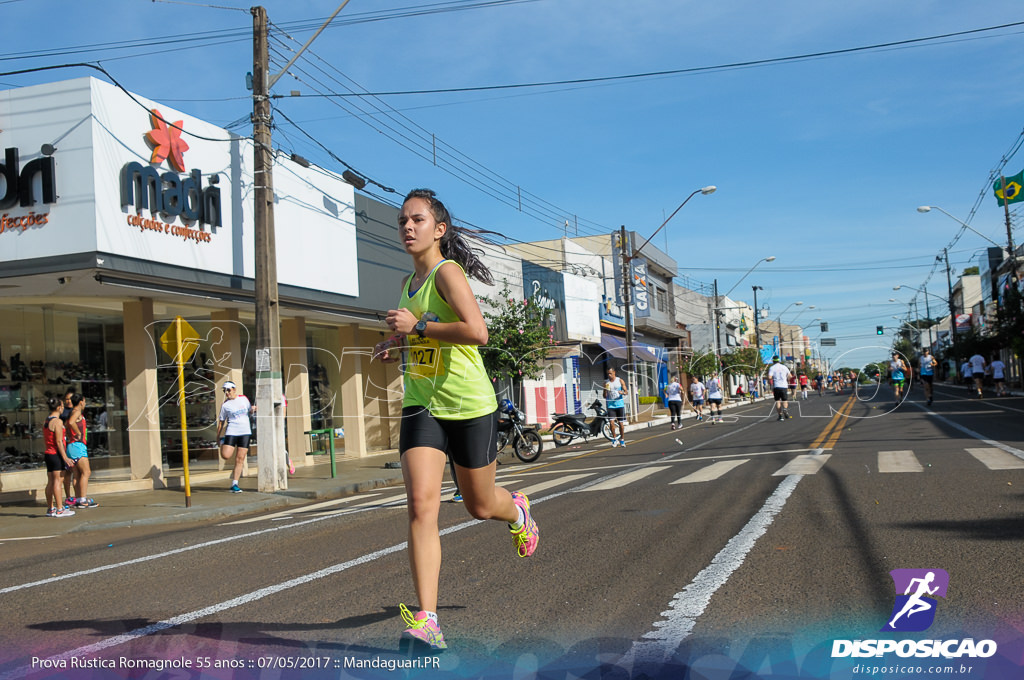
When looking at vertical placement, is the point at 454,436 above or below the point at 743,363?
below

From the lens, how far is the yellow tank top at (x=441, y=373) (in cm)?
407

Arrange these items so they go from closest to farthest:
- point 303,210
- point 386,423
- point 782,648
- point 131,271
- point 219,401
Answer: point 782,648 < point 131,271 < point 219,401 < point 303,210 < point 386,423

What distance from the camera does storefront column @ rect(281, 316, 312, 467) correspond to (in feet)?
65.9

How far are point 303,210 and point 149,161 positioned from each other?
452 centimetres

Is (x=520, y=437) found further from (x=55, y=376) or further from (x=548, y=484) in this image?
(x=55, y=376)

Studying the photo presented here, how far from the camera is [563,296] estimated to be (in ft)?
117

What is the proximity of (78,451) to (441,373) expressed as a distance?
10800 millimetres

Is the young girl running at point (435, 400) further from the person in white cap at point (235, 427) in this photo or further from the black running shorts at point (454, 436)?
the person in white cap at point (235, 427)

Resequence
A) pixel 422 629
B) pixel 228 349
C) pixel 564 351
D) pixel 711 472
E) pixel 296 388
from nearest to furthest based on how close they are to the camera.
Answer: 1. pixel 422 629
2. pixel 711 472
3. pixel 228 349
4. pixel 296 388
5. pixel 564 351

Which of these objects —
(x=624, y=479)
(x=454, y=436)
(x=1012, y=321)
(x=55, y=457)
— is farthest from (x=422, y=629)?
(x=1012, y=321)

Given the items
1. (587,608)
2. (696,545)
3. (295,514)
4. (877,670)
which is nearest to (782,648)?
(877,670)

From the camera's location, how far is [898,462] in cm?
1181

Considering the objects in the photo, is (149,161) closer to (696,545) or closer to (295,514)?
(295,514)

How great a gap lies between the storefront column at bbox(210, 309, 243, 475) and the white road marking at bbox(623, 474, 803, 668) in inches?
496
